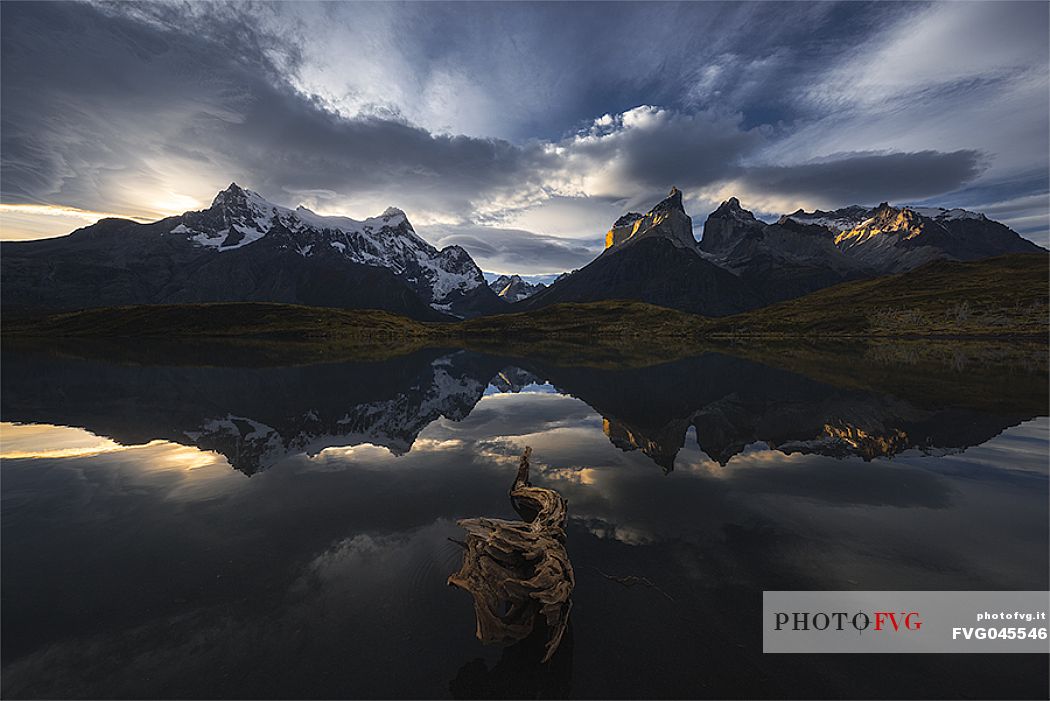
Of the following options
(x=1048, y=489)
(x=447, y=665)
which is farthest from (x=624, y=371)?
(x=447, y=665)

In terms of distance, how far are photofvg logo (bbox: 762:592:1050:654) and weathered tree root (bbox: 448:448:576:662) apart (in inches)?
210

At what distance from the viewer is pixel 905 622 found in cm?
1117

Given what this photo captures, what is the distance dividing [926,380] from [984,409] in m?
21.4

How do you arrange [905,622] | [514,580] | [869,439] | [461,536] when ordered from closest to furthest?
[514,580], [905,622], [461,536], [869,439]

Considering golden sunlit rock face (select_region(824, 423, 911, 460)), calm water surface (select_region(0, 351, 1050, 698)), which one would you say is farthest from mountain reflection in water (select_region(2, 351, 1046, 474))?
calm water surface (select_region(0, 351, 1050, 698))

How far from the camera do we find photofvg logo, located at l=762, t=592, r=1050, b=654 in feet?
34.0

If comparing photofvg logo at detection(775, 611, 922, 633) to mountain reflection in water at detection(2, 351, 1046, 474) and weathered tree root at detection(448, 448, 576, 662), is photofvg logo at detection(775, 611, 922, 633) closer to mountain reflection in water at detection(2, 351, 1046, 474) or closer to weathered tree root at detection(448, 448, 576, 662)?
weathered tree root at detection(448, 448, 576, 662)

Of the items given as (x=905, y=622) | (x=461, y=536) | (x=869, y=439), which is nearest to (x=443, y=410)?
(x=461, y=536)

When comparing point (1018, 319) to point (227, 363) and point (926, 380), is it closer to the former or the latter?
point (926, 380)

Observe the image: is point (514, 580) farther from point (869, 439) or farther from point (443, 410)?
point (443, 410)

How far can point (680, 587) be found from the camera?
12602mm

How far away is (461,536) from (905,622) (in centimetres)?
1364

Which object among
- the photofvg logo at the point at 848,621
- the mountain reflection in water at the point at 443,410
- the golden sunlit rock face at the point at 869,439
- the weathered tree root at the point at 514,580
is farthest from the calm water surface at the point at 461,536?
the photofvg logo at the point at 848,621

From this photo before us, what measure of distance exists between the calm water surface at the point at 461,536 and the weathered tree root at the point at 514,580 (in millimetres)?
619
